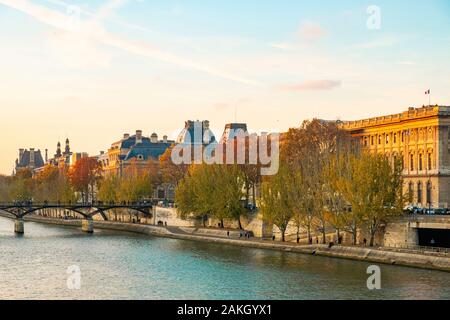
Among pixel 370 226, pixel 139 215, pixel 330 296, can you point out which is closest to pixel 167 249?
pixel 370 226

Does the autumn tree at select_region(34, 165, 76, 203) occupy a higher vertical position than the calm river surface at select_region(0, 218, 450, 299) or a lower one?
higher

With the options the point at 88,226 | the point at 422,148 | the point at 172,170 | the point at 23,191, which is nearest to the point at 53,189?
the point at 23,191

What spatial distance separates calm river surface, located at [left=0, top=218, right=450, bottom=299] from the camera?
44.6 m

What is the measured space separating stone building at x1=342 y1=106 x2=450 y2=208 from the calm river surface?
19.4 metres

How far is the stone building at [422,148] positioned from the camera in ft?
251

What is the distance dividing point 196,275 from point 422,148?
114 ft

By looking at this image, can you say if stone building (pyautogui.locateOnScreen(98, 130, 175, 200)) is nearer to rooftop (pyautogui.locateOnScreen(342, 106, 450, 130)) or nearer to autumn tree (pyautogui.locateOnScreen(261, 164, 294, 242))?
rooftop (pyautogui.locateOnScreen(342, 106, 450, 130))

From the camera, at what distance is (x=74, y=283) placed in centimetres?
4894

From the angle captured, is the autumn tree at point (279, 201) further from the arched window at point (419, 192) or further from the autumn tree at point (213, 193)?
the arched window at point (419, 192)

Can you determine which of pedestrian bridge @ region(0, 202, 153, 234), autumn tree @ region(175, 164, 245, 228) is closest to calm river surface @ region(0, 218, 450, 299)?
autumn tree @ region(175, 164, 245, 228)

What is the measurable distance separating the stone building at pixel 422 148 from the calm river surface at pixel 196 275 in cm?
1938

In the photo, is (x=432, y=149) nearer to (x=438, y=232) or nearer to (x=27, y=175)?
(x=438, y=232)

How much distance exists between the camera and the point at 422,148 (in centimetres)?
7981

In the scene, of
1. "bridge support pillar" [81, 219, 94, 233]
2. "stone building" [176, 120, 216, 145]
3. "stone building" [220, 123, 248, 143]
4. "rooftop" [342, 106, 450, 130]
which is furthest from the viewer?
"stone building" [176, 120, 216, 145]
